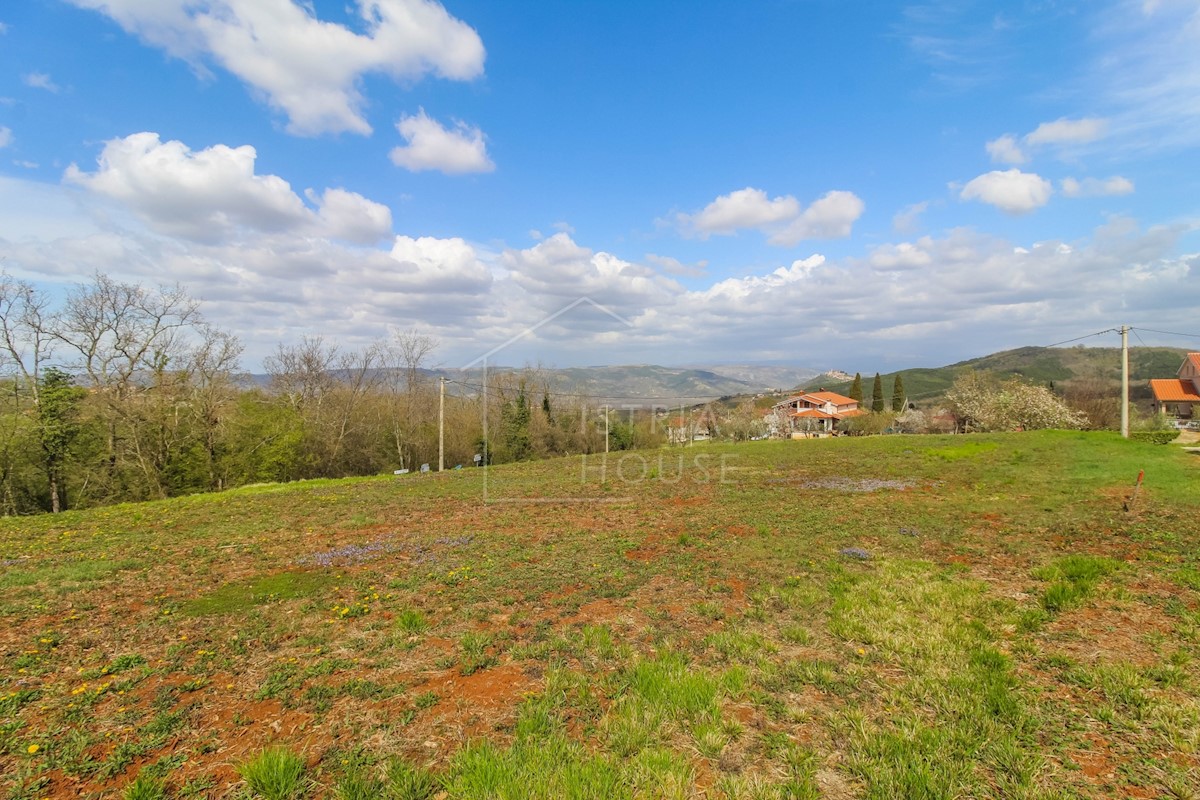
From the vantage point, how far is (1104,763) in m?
3.41

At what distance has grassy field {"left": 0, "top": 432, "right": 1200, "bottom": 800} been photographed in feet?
11.3

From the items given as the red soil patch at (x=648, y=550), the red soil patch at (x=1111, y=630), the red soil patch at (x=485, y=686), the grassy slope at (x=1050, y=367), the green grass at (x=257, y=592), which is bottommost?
the red soil patch at (x=648, y=550)

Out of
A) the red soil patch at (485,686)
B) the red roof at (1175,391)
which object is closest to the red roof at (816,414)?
the red roof at (1175,391)

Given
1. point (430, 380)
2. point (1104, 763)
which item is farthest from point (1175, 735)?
point (430, 380)

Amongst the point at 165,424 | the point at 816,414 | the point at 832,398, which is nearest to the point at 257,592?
the point at 165,424

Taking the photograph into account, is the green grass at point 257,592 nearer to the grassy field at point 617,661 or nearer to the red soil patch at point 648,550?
the grassy field at point 617,661

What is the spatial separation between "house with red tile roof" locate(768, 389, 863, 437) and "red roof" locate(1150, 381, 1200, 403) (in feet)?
108

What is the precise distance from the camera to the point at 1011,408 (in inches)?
1658

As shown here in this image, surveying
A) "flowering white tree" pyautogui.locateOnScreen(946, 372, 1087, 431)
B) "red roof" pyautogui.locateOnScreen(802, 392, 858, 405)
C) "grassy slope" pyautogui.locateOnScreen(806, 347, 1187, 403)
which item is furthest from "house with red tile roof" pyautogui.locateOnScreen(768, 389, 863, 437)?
"flowering white tree" pyautogui.locateOnScreen(946, 372, 1087, 431)

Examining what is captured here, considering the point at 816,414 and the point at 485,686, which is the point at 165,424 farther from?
the point at 816,414

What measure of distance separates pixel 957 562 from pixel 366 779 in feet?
30.8

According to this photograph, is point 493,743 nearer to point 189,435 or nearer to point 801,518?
point 801,518

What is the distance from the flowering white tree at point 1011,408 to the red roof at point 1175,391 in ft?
91.9

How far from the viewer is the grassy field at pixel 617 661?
3459 millimetres
